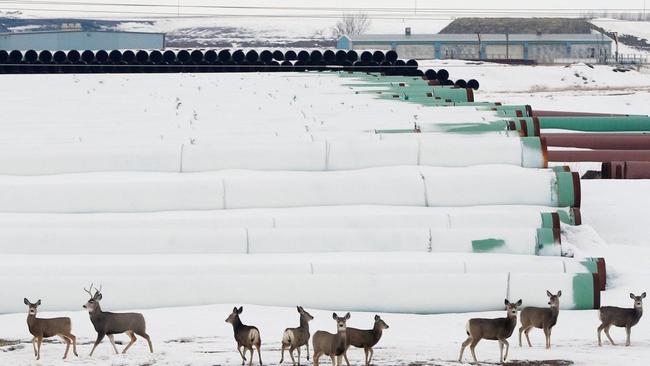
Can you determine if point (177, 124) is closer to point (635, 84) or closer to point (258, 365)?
point (258, 365)

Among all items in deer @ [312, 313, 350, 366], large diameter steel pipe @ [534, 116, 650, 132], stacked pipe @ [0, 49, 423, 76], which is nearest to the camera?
deer @ [312, 313, 350, 366]

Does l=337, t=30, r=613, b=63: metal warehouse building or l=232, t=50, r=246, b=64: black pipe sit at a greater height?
l=337, t=30, r=613, b=63: metal warehouse building

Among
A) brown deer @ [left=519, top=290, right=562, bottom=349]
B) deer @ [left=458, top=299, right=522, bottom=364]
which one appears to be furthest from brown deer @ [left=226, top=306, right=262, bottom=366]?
brown deer @ [left=519, top=290, right=562, bottom=349]

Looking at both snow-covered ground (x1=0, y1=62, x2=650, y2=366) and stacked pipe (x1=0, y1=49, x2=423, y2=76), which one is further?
stacked pipe (x1=0, y1=49, x2=423, y2=76)

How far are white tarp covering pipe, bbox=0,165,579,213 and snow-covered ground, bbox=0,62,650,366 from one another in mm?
1264

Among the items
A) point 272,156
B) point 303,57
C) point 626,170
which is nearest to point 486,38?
point 303,57

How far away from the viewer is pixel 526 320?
50.0 feet

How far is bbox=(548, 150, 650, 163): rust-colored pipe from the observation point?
29.3 metres

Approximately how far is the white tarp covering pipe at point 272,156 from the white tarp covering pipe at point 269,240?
304 centimetres

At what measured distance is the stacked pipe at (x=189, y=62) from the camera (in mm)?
51000

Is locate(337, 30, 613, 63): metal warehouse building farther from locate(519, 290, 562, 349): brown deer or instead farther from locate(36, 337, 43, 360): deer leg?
locate(36, 337, 43, 360): deer leg

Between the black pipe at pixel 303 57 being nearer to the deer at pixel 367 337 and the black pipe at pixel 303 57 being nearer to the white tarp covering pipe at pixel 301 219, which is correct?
the white tarp covering pipe at pixel 301 219

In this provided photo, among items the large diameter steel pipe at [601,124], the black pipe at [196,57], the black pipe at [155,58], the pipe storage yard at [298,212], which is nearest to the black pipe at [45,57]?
the black pipe at [155,58]

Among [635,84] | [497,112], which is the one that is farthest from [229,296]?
[635,84]
